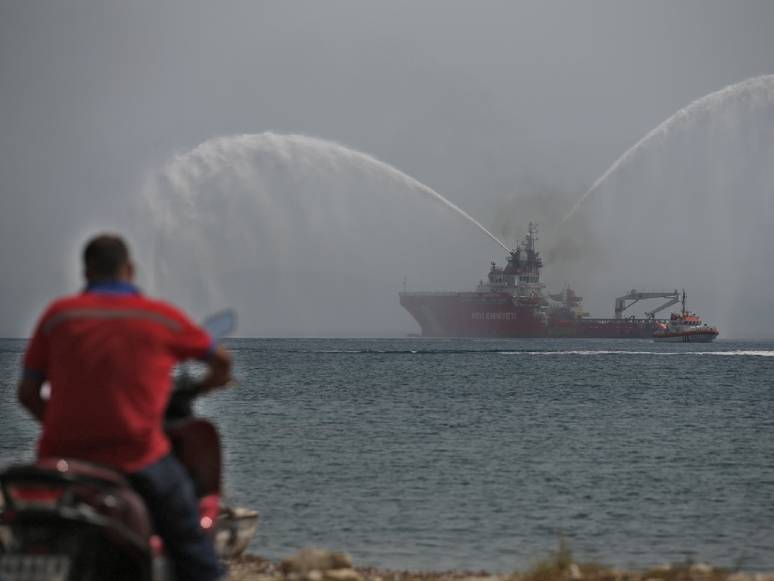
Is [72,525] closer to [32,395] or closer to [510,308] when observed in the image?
[32,395]

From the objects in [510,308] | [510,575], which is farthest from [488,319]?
[510,575]

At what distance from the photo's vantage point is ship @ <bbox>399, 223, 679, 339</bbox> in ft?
448

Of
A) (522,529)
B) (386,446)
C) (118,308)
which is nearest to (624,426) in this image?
(386,446)

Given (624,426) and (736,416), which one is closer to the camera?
(624,426)

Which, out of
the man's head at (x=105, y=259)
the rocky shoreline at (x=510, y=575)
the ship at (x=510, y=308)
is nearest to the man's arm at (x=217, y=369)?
the man's head at (x=105, y=259)

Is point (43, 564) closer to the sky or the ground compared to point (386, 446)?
closer to the sky

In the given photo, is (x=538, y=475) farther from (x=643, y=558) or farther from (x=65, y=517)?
(x=65, y=517)

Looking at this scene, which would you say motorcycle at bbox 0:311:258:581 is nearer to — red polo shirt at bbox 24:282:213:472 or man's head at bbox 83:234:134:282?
red polo shirt at bbox 24:282:213:472

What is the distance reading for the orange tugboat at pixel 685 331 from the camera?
141750 millimetres

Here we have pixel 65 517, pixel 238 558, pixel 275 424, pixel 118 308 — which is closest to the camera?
pixel 65 517

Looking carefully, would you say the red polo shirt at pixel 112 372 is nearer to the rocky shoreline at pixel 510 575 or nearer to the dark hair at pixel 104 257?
the dark hair at pixel 104 257

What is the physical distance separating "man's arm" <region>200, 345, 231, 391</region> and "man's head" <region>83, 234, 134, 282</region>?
1.47 ft

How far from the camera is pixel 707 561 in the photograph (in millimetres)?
12898

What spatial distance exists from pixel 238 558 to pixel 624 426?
79.0 feet
